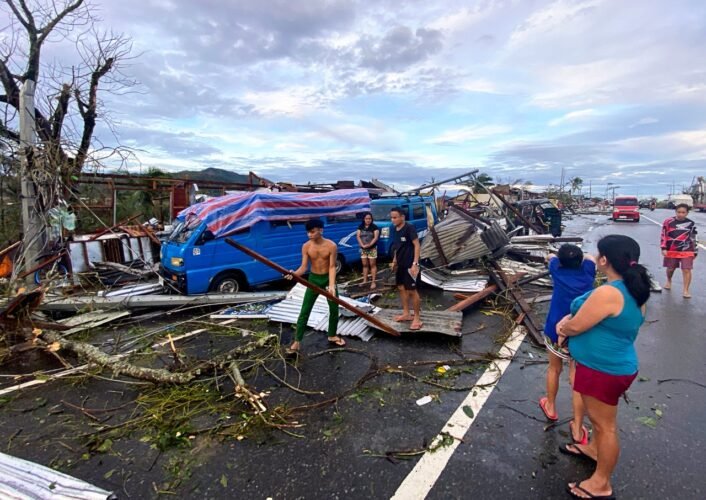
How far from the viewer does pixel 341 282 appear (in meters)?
9.02

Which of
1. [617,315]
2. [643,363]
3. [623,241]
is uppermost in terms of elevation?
[623,241]

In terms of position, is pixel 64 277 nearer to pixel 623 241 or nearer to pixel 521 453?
pixel 521 453

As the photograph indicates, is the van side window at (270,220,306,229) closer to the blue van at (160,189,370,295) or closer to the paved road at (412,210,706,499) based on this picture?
the blue van at (160,189,370,295)

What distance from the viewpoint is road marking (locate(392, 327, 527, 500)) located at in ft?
8.50

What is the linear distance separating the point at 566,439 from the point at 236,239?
6351 mm

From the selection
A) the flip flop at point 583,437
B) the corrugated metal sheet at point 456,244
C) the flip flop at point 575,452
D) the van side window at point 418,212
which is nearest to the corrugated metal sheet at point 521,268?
the corrugated metal sheet at point 456,244

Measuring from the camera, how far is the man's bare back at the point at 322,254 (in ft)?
16.0

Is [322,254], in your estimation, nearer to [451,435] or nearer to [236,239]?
[451,435]

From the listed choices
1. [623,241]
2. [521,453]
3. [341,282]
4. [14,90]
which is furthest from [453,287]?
[14,90]

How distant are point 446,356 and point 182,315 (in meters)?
4.77

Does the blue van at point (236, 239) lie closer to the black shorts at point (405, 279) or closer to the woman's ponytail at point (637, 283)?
the black shorts at point (405, 279)

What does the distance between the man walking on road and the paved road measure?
344cm

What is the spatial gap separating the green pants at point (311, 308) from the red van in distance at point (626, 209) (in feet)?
99.7

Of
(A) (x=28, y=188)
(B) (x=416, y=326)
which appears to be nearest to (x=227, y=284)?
(A) (x=28, y=188)
